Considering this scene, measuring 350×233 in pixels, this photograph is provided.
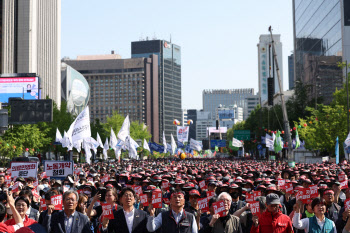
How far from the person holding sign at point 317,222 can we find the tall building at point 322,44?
72.6m

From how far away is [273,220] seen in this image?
795 centimetres

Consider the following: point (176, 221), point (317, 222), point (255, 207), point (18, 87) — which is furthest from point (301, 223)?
point (18, 87)

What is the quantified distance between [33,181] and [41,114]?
5321mm

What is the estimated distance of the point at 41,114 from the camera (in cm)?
2253

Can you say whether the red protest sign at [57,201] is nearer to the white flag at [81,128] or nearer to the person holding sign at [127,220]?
the person holding sign at [127,220]

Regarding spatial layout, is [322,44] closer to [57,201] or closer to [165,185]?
[165,185]

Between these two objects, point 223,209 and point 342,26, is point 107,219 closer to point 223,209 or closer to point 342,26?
point 223,209

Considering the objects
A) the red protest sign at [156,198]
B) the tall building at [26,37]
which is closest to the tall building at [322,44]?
the tall building at [26,37]

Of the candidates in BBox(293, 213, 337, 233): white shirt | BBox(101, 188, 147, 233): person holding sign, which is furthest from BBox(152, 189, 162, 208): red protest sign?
BBox(293, 213, 337, 233): white shirt

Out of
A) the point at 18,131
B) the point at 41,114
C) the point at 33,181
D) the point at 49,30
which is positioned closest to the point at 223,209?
the point at 33,181

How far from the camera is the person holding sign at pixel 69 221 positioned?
7801 mm

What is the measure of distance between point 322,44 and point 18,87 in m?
58.0

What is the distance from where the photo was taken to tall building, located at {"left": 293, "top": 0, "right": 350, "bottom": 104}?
257 ft

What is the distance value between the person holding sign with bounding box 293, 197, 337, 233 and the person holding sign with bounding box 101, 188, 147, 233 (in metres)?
2.15
